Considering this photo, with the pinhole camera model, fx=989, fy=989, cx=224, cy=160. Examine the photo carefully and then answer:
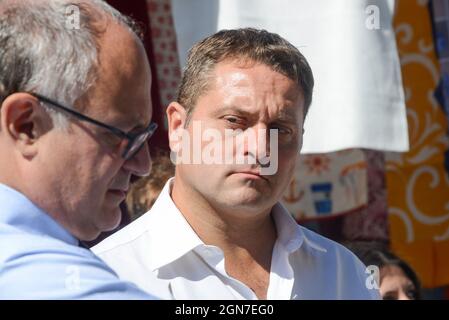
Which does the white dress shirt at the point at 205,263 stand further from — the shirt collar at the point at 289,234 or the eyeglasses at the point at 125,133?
the eyeglasses at the point at 125,133

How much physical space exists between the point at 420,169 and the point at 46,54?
1845 mm

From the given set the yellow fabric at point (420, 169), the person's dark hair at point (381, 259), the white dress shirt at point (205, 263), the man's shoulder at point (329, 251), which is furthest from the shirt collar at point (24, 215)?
the yellow fabric at point (420, 169)

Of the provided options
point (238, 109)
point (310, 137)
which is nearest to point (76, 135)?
point (238, 109)

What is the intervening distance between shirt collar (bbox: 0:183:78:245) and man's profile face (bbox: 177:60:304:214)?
54 centimetres

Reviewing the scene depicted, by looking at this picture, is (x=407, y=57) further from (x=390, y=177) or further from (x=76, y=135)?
(x=76, y=135)

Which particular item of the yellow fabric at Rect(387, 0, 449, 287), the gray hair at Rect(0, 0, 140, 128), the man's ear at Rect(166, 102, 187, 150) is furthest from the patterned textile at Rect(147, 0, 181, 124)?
the gray hair at Rect(0, 0, 140, 128)

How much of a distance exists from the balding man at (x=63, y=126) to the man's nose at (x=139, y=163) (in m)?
0.04

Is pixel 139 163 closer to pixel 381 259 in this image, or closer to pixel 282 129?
pixel 282 129

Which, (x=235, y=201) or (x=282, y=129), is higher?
(x=282, y=129)

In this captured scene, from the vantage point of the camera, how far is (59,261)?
45.2 inches

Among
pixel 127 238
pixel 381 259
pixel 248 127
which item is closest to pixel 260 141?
pixel 248 127

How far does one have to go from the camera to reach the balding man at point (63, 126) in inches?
45.9

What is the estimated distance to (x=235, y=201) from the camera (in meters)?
1.71

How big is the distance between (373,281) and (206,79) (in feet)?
1.61
